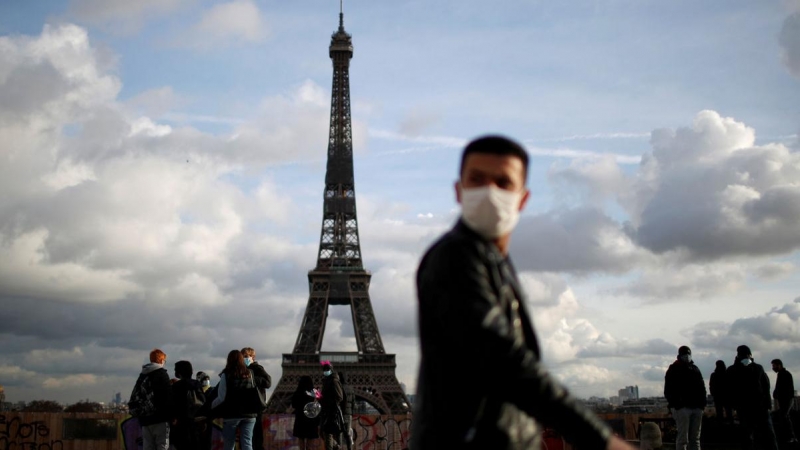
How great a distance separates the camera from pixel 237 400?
13.1m

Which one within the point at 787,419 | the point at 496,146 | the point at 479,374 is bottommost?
the point at 787,419

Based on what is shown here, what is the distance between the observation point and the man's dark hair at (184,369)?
13.9 metres

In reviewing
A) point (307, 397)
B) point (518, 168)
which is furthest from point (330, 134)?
point (518, 168)

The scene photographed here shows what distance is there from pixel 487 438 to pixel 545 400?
0.67 feet

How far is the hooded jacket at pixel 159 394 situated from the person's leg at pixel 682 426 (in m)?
7.57

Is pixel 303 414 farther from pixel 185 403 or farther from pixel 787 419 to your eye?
pixel 787 419

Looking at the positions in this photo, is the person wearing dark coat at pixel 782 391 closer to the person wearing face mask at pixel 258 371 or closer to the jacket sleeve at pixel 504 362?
the person wearing face mask at pixel 258 371

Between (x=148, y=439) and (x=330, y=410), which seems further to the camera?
(x=330, y=410)

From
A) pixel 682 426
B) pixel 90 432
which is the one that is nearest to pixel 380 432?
pixel 90 432

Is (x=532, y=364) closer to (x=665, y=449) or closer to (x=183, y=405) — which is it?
(x=183, y=405)

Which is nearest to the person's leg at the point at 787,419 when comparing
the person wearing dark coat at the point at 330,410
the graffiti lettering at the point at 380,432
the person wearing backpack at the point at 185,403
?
the person wearing dark coat at the point at 330,410

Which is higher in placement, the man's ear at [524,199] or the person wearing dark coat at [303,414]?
the man's ear at [524,199]

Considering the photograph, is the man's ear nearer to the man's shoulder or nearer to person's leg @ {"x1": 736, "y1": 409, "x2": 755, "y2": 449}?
the man's shoulder

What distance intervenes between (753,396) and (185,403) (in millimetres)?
8840
